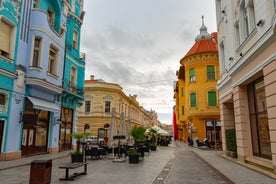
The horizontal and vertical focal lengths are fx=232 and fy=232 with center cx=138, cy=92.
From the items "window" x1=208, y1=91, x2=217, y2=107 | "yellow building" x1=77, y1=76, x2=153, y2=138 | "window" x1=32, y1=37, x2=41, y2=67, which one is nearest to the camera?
"window" x1=32, y1=37, x2=41, y2=67

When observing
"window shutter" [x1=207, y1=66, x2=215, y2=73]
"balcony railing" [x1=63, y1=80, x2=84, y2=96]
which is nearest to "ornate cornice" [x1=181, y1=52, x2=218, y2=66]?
"window shutter" [x1=207, y1=66, x2=215, y2=73]

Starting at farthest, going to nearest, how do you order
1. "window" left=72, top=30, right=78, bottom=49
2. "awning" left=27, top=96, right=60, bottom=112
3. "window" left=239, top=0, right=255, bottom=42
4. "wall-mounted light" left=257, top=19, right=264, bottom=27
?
"window" left=72, top=30, right=78, bottom=49, "awning" left=27, top=96, right=60, bottom=112, "window" left=239, top=0, right=255, bottom=42, "wall-mounted light" left=257, top=19, right=264, bottom=27

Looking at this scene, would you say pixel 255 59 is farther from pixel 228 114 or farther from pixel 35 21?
pixel 35 21

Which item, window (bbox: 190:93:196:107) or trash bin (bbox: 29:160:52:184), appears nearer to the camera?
trash bin (bbox: 29:160:52:184)

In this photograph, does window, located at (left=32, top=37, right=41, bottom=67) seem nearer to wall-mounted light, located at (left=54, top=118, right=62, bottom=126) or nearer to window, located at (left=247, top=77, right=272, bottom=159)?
wall-mounted light, located at (left=54, top=118, right=62, bottom=126)

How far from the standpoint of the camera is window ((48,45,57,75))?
17969 mm

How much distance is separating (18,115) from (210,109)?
77.7 feet

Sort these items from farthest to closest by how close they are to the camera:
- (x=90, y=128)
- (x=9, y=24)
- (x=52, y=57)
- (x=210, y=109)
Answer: (x=90, y=128) < (x=210, y=109) < (x=52, y=57) < (x=9, y=24)

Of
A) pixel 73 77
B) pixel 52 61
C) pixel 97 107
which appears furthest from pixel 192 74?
pixel 52 61

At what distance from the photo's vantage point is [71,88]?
21.5m

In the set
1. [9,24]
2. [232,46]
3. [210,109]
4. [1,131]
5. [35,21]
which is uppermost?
[35,21]

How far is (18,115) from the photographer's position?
14.2 m

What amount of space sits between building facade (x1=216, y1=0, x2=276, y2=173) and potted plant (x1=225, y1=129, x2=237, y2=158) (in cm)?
152

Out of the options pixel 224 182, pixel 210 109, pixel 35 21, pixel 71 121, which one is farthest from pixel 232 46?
pixel 210 109
